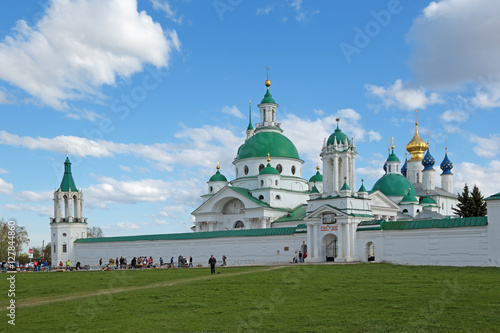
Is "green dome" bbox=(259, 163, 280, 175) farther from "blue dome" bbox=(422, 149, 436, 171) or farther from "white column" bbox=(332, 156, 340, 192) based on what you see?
"blue dome" bbox=(422, 149, 436, 171)

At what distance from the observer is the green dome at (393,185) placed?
65.6 m

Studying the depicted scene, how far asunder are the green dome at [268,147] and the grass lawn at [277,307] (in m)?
40.1

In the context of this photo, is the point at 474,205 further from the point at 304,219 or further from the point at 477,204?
the point at 304,219

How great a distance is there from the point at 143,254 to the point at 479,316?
45.7 metres

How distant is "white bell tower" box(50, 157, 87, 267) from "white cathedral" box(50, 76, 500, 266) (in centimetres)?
11

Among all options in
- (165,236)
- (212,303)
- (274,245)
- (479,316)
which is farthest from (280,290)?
(165,236)

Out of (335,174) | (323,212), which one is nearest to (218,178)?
(335,174)

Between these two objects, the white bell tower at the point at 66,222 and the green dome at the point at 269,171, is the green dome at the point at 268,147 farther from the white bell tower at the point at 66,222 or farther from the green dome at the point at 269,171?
the white bell tower at the point at 66,222

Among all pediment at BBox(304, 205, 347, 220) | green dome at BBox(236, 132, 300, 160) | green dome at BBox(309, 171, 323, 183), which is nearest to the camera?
pediment at BBox(304, 205, 347, 220)

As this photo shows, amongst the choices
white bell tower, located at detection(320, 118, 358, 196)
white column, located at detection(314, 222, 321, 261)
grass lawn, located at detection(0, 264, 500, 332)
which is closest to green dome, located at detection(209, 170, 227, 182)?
white bell tower, located at detection(320, 118, 358, 196)

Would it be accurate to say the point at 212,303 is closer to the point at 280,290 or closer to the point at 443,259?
the point at 280,290

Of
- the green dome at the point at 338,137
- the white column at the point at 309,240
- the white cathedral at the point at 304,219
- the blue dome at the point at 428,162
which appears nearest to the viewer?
the white cathedral at the point at 304,219

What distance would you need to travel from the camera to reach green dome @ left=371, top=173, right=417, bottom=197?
6556cm

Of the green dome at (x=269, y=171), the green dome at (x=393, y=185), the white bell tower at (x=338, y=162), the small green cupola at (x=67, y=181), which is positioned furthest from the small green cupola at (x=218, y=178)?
the white bell tower at (x=338, y=162)
